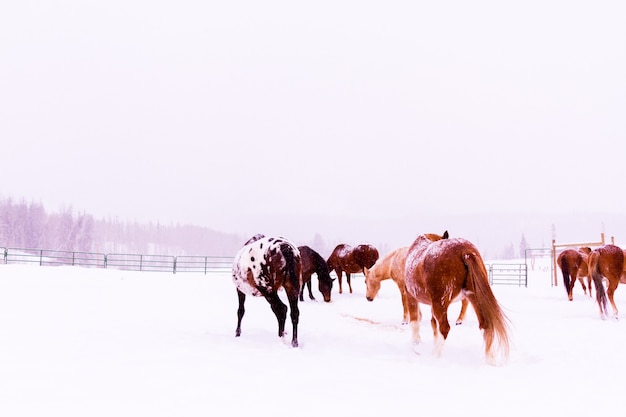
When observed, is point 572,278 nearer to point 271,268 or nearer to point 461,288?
point 461,288

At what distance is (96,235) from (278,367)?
4238 inches

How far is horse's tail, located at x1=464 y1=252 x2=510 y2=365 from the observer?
4738mm

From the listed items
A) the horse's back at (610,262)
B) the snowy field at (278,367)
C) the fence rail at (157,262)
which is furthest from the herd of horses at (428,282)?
the fence rail at (157,262)

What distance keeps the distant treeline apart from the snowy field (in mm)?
57701

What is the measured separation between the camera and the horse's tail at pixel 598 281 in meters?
8.32

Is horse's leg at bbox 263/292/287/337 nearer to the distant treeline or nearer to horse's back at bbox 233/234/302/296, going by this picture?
horse's back at bbox 233/234/302/296

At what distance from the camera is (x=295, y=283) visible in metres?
5.71

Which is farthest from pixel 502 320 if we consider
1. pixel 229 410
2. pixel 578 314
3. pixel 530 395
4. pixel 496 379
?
pixel 578 314

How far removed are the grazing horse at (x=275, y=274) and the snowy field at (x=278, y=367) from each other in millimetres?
511

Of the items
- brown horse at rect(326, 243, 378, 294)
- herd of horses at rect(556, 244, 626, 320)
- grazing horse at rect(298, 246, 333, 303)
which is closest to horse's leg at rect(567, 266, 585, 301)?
herd of horses at rect(556, 244, 626, 320)

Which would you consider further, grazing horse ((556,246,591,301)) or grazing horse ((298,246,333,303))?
grazing horse ((556,246,591,301))

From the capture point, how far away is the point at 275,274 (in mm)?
5723

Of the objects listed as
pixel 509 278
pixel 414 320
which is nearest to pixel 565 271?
pixel 414 320

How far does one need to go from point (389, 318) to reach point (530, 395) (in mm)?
5738
